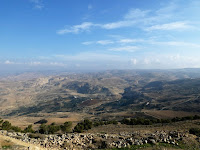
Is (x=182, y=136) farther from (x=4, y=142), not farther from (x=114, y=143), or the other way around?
(x=4, y=142)

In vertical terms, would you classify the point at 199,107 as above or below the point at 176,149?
below

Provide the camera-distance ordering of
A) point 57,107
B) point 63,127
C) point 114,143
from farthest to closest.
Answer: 1. point 57,107
2. point 63,127
3. point 114,143

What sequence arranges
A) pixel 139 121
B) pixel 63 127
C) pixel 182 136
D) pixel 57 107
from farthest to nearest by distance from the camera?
pixel 57 107, pixel 139 121, pixel 63 127, pixel 182 136

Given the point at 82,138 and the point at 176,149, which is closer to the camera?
the point at 176,149

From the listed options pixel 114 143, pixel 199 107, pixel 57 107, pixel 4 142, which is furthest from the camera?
pixel 57 107

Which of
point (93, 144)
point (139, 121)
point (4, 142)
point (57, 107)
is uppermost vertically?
point (4, 142)

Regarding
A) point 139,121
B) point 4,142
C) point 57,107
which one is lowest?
point 57,107

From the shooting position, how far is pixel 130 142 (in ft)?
61.3

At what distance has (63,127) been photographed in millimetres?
33594

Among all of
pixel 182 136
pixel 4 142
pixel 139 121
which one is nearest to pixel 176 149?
pixel 182 136

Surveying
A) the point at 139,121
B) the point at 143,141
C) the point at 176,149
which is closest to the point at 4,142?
the point at 143,141

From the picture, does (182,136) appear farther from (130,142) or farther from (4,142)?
(4,142)

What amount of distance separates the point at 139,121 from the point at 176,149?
2301 centimetres

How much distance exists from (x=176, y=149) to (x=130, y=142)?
5.41 metres
